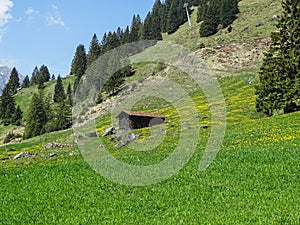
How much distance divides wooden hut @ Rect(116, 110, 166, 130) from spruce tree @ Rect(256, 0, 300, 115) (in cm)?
1978

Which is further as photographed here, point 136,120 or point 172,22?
point 172,22

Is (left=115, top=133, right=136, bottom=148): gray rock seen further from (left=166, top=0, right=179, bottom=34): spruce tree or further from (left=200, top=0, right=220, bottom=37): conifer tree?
(left=166, top=0, right=179, bottom=34): spruce tree

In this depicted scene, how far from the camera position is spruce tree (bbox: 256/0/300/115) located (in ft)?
141

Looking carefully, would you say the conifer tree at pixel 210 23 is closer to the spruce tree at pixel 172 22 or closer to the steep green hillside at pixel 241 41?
the steep green hillside at pixel 241 41

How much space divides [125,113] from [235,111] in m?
17.5

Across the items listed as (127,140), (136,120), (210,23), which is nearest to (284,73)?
(127,140)

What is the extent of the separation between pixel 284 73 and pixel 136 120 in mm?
25468

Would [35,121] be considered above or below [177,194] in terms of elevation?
below

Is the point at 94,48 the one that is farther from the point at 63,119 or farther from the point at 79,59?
the point at 63,119

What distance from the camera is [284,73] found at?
4428 cm

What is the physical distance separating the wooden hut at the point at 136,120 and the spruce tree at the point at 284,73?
64.9ft

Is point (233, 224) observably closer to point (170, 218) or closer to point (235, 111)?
point (170, 218)

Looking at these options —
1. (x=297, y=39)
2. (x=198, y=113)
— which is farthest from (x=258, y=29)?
(x=297, y=39)

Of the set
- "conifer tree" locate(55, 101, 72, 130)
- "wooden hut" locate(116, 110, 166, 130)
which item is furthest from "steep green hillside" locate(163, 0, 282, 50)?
"wooden hut" locate(116, 110, 166, 130)
